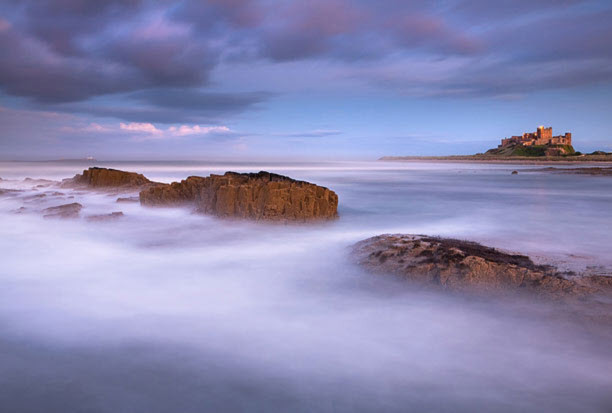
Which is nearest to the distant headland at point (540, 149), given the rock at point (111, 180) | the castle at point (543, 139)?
the castle at point (543, 139)

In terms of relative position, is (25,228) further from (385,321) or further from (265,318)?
(385,321)

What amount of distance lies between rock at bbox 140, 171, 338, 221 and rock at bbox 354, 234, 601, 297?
351 cm

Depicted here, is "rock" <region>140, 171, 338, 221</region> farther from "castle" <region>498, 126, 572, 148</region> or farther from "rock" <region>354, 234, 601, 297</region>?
"castle" <region>498, 126, 572, 148</region>

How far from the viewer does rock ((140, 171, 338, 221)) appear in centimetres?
873

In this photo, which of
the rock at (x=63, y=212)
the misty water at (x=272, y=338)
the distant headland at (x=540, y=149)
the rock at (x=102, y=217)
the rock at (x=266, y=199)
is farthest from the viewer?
the distant headland at (x=540, y=149)

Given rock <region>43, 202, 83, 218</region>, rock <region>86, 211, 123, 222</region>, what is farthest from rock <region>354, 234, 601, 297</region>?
rock <region>43, 202, 83, 218</region>

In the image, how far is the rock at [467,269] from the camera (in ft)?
13.4

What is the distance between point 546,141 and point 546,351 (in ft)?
367

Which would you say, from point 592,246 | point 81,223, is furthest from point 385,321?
point 81,223

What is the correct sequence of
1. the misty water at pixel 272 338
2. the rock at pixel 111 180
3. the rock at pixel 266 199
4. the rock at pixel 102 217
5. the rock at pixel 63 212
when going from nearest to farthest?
the misty water at pixel 272 338 < the rock at pixel 266 199 < the rock at pixel 102 217 < the rock at pixel 63 212 < the rock at pixel 111 180

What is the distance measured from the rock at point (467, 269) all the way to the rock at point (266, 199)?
351cm

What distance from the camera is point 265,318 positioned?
4.08 m

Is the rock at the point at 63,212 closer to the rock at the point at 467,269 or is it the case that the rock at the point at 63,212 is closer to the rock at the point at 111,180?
the rock at the point at 111,180

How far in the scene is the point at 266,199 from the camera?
883 cm
